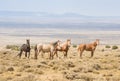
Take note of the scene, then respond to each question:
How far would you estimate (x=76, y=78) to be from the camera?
709 inches

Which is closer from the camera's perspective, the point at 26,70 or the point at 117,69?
the point at 26,70

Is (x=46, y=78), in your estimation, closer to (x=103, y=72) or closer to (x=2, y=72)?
(x=2, y=72)

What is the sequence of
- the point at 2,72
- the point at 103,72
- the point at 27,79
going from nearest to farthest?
the point at 27,79
the point at 2,72
the point at 103,72

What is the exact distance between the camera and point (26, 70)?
20.9 meters

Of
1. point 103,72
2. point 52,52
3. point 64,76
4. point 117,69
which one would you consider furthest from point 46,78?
point 52,52

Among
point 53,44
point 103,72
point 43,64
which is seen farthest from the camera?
point 53,44

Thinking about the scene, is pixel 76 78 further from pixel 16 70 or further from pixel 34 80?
pixel 16 70

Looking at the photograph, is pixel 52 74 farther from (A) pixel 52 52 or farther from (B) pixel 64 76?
(A) pixel 52 52

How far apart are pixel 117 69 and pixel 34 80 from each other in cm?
727

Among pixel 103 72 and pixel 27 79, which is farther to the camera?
pixel 103 72

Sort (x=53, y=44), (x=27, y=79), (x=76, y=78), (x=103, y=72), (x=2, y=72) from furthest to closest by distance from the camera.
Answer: (x=53, y=44)
(x=103, y=72)
(x=2, y=72)
(x=76, y=78)
(x=27, y=79)

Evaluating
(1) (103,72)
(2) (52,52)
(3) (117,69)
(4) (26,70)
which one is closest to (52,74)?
(4) (26,70)

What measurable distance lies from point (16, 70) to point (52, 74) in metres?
2.22

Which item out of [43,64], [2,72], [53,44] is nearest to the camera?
[2,72]
